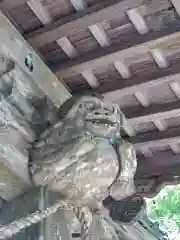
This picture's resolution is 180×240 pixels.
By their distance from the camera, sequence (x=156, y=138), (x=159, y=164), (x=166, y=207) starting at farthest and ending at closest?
(x=166, y=207) < (x=159, y=164) < (x=156, y=138)

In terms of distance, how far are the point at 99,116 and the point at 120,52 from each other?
0.26m

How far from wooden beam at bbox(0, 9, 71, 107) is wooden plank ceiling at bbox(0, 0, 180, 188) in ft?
0.13

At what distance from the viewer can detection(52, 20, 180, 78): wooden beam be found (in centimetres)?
162

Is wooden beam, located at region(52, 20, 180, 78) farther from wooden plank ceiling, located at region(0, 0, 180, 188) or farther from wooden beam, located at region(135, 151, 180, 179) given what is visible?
wooden beam, located at region(135, 151, 180, 179)

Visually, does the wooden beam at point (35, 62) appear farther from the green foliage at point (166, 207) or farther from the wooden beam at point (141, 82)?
the green foliage at point (166, 207)

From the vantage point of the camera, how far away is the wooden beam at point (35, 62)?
1.65m

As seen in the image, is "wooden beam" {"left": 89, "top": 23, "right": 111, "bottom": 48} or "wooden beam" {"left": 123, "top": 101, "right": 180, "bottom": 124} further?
"wooden beam" {"left": 123, "top": 101, "right": 180, "bottom": 124}

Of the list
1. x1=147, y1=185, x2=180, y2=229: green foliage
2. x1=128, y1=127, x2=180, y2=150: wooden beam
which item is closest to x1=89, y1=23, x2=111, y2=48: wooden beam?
x1=128, y1=127, x2=180, y2=150: wooden beam

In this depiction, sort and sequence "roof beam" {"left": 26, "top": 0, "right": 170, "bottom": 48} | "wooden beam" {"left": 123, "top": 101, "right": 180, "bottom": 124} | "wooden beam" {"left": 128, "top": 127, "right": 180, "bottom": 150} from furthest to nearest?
1. "wooden beam" {"left": 128, "top": 127, "right": 180, "bottom": 150}
2. "wooden beam" {"left": 123, "top": 101, "right": 180, "bottom": 124}
3. "roof beam" {"left": 26, "top": 0, "right": 170, "bottom": 48}

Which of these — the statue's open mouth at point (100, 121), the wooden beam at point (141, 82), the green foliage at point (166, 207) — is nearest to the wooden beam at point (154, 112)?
the wooden beam at point (141, 82)

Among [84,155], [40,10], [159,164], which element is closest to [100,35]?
[40,10]

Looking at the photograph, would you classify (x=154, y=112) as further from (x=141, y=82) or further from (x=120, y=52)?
(x=120, y=52)

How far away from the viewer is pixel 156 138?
2.14m

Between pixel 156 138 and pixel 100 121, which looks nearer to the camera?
pixel 100 121
